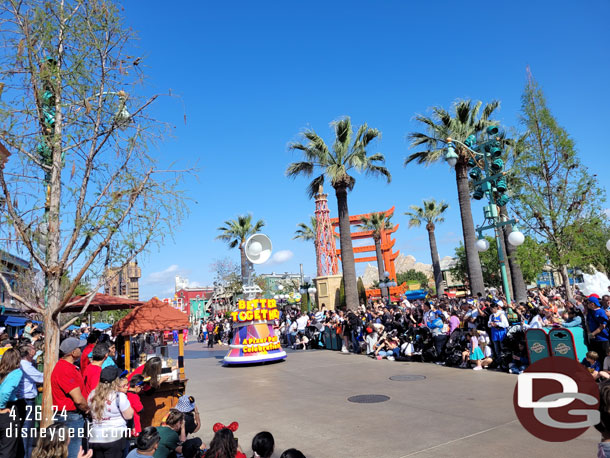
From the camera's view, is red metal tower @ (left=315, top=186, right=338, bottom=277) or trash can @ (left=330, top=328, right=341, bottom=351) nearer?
trash can @ (left=330, top=328, right=341, bottom=351)

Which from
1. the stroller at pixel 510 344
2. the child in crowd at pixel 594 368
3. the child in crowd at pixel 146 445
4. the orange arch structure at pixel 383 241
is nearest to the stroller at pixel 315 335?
the stroller at pixel 510 344

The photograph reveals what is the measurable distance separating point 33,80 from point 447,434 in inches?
316

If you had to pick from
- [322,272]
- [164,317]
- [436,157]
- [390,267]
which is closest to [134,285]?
[390,267]

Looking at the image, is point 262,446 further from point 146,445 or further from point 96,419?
point 96,419

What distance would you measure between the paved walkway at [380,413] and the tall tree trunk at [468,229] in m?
8.55

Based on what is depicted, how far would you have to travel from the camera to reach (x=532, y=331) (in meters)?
9.96

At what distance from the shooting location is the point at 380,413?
7586 mm

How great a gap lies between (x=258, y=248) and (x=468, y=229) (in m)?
10.4

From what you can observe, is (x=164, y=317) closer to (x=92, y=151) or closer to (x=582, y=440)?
(x=92, y=151)

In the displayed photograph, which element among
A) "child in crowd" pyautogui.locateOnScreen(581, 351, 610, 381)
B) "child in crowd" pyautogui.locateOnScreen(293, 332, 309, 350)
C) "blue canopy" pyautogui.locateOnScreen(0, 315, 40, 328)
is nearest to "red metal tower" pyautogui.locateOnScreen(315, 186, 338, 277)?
"child in crowd" pyautogui.locateOnScreen(293, 332, 309, 350)

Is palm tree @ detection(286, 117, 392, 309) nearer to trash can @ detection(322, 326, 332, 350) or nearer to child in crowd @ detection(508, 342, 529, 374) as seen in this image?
trash can @ detection(322, 326, 332, 350)

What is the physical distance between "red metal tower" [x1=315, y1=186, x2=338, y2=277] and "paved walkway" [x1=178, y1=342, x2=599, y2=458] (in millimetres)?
24413

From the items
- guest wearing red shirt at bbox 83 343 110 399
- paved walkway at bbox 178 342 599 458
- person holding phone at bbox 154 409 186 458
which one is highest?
guest wearing red shirt at bbox 83 343 110 399

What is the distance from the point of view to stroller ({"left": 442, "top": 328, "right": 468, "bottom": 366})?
12406mm
